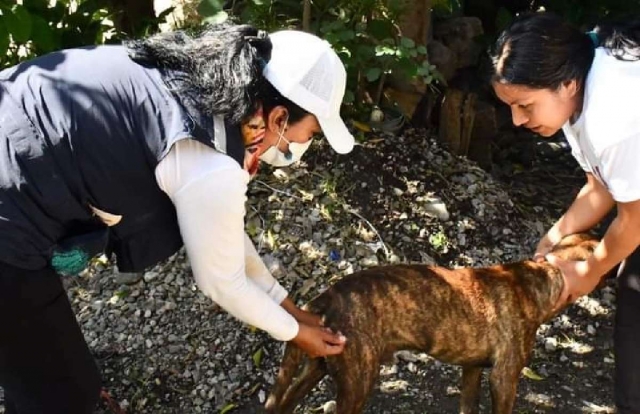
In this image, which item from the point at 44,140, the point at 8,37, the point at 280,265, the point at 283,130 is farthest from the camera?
the point at 280,265

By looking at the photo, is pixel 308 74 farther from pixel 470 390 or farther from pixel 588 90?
pixel 470 390

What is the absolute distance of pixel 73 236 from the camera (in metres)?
3.06

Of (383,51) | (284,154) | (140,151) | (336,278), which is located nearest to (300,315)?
(284,154)

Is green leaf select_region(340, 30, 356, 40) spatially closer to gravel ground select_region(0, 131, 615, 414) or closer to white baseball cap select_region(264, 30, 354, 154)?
gravel ground select_region(0, 131, 615, 414)

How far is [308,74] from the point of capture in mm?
2912

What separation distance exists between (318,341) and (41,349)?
3.66 feet

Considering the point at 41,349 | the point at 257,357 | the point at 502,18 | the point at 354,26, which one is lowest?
the point at 257,357

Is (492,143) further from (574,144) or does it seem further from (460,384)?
(574,144)

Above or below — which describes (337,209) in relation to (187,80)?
below

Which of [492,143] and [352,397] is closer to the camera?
[352,397]

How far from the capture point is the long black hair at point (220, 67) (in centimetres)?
284

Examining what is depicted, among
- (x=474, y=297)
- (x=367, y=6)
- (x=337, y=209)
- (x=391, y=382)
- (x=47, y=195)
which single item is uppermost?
(x=47, y=195)

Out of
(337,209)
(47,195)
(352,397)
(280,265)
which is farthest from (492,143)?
(47,195)

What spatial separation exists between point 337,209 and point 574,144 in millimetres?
2305
